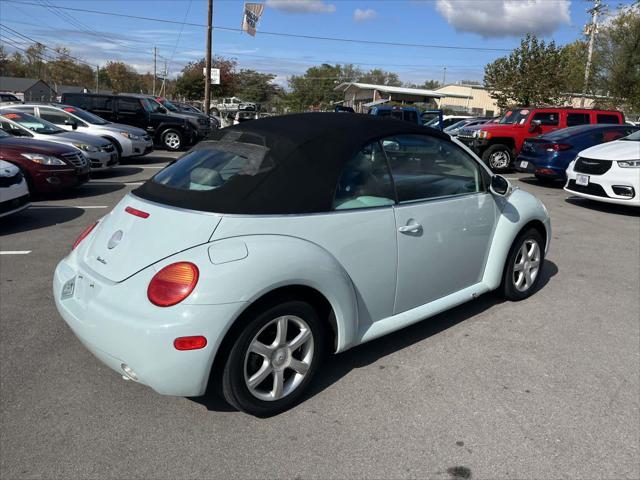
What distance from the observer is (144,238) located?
9.12 ft

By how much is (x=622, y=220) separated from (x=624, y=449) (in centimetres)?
695

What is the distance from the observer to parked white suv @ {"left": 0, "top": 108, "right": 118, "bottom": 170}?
10883 mm

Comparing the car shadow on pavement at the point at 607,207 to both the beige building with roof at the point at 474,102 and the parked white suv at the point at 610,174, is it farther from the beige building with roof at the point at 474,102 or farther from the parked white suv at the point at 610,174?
the beige building with roof at the point at 474,102

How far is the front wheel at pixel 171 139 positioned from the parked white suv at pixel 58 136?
5.75 m

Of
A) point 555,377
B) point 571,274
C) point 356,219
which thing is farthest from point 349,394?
point 571,274

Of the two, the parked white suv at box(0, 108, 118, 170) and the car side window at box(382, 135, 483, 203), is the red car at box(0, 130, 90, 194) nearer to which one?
the parked white suv at box(0, 108, 118, 170)

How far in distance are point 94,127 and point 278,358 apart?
12.3 m

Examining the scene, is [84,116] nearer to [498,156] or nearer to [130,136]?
[130,136]

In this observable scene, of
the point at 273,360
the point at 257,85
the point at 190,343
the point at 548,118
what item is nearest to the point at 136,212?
the point at 190,343

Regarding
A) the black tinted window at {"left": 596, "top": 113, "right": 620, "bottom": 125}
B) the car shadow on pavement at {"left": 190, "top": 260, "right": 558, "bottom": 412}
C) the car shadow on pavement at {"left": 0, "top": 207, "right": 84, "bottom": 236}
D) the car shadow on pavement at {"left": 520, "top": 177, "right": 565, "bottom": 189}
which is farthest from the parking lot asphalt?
the black tinted window at {"left": 596, "top": 113, "right": 620, "bottom": 125}

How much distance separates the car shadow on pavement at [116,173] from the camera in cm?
1186

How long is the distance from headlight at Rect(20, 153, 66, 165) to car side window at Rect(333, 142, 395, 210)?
23.6 ft

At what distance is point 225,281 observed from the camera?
2.53 metres

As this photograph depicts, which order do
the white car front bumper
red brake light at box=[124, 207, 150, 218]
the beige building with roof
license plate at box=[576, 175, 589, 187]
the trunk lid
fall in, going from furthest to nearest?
the beige building with roof
license plate at box=[576, 175, 589, 187]
the white car front bumper
red brake light at box=[124, 207, 150, 218]
the trunk lid
